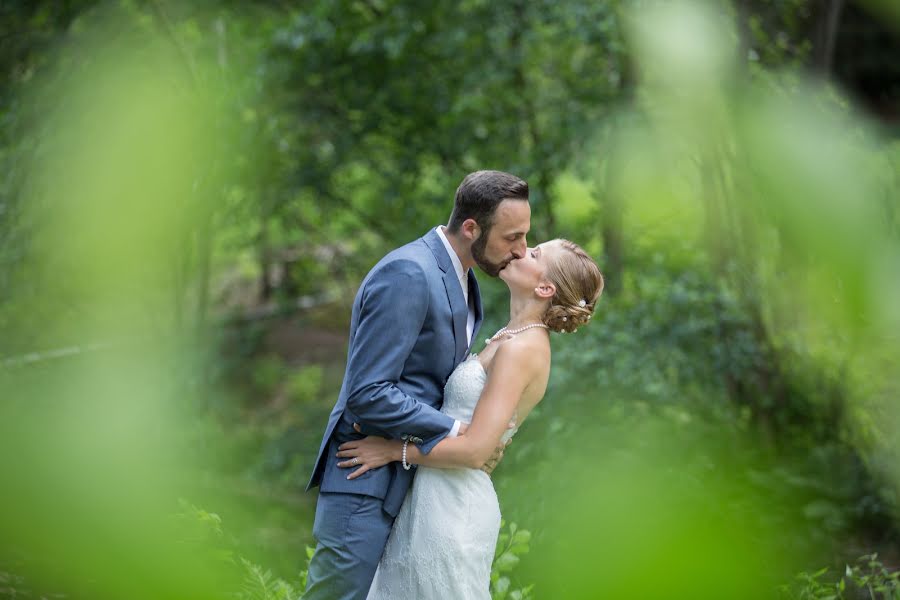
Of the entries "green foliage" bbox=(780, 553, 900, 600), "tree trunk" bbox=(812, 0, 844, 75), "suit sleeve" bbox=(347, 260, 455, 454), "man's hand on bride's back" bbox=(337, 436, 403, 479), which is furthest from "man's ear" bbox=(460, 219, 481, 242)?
"tree trunk" bbox=(812, 0, 844, 75)

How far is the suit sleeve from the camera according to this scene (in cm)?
221

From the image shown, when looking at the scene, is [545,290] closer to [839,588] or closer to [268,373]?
[839,588]

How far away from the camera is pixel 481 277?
21.4 feet

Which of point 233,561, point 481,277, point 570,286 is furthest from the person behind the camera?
point 481,277

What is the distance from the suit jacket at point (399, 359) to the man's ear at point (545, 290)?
204mm

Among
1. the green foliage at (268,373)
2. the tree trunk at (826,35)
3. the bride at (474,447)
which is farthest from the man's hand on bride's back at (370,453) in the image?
the green foliage at (268,373)

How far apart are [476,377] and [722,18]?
9.89ft

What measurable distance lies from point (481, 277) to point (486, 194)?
415cm

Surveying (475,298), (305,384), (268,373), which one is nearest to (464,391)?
(475,298)

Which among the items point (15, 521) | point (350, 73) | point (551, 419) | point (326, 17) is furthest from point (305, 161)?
point (15, 521)

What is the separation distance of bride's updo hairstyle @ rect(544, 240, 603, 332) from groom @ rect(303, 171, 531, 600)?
12 centimetres

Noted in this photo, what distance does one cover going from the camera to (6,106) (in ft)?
18.1

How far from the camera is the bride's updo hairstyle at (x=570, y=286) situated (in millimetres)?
2471

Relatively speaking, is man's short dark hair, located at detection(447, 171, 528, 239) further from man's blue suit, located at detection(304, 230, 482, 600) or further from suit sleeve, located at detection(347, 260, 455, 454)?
suit sleeve, located at detection(347, 260, 455, 454)
